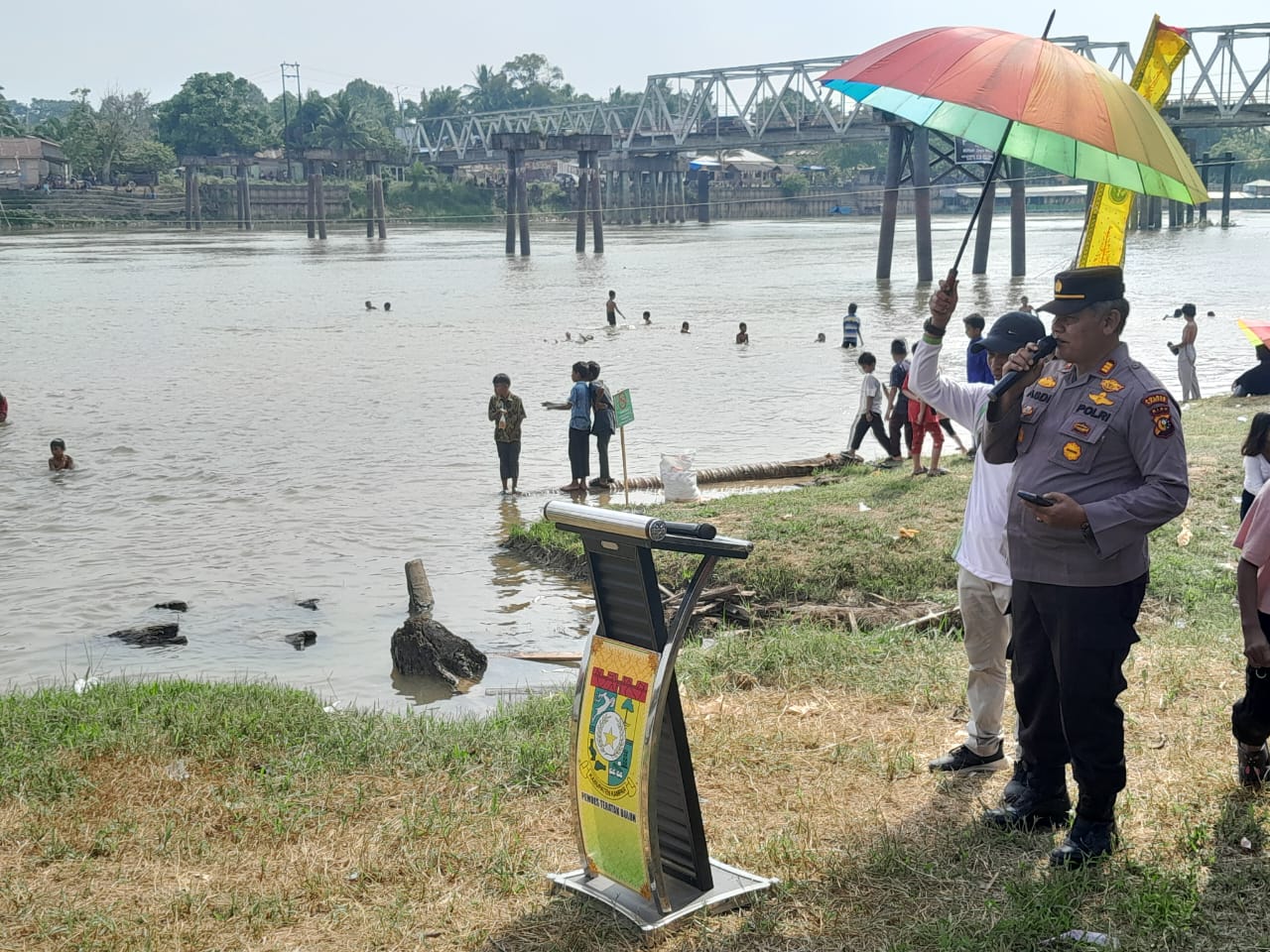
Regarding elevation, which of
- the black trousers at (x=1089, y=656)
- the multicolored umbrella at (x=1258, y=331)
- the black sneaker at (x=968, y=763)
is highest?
the multicolored umbrella at (x=1258, y=331)

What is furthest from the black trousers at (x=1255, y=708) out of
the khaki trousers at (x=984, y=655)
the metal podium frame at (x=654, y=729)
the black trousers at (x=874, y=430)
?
the black trousers at (x=874, y=430)

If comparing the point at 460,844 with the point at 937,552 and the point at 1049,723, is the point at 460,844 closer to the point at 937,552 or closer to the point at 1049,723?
the point at 1049,723

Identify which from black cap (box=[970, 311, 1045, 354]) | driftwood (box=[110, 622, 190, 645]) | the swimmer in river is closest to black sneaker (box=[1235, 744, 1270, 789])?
black cap (box=[970, 311, 1045, 354])

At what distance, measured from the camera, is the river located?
381 inches

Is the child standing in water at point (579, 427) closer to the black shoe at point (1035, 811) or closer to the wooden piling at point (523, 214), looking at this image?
the black shoe at point (1035, 811)

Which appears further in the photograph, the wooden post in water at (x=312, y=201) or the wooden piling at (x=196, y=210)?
the wooden piling at (x=196, y=210)

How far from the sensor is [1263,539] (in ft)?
13.7

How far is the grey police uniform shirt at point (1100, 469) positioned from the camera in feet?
12.0

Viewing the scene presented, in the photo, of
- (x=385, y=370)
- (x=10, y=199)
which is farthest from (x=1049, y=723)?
(x=10, y=199)

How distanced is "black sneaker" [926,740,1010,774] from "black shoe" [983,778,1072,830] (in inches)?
20.3

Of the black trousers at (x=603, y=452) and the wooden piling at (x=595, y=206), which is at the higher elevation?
the wooden piling at (x=595, y=206)

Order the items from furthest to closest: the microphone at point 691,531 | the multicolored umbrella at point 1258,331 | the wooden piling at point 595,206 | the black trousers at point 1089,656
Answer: the wooden piling at point 595,206
the multicolored umbrella at point 1258,331
the black trousers at point 1089,656
the microphone at point 691,531

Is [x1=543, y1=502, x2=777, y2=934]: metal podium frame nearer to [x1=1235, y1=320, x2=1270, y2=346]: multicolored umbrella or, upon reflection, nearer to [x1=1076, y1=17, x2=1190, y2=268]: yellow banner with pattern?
[x1=1235, y1=320, x2=1270, y2=346]: multicolored umbrella

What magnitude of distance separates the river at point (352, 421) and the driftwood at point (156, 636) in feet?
0.66
